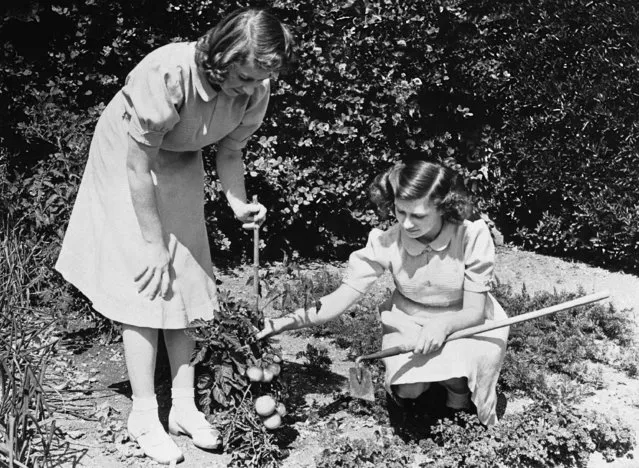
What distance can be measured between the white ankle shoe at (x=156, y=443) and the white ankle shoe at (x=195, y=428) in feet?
0.31

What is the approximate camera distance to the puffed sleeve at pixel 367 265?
3.45 meters

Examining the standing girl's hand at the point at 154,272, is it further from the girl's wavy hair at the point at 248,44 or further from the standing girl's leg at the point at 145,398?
the girl's wavy hair at the point at 248,44

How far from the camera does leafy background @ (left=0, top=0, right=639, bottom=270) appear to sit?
490 centimetres

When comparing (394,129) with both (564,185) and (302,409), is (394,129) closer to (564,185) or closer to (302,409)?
(564,185)

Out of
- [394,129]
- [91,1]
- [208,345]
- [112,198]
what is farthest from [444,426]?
[91,1]

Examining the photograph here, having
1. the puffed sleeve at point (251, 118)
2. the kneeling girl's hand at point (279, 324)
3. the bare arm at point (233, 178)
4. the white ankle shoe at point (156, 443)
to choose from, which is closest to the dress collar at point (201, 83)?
the puffed sleeve at point (251, 118)

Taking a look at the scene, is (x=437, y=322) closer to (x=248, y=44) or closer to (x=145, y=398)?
(x=145, y=398)

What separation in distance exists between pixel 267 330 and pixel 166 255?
1.59 ft

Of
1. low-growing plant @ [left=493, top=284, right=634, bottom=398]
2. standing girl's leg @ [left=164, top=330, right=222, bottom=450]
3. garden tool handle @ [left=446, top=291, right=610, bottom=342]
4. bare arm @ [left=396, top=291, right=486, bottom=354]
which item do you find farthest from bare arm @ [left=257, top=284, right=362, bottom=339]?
low-growing plant @ [left=493, top=284, right=634, bottom=398]

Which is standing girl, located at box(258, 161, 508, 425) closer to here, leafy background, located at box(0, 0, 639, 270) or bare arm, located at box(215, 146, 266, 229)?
bare arm, located at box(215, 146, 266, 229)

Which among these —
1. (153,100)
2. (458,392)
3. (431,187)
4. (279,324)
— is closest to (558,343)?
(458,392)

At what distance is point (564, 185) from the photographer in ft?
18.1

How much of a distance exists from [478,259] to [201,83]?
4.20 ft

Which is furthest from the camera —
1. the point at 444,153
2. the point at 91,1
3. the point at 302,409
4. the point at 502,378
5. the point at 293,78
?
the point at 444,153
